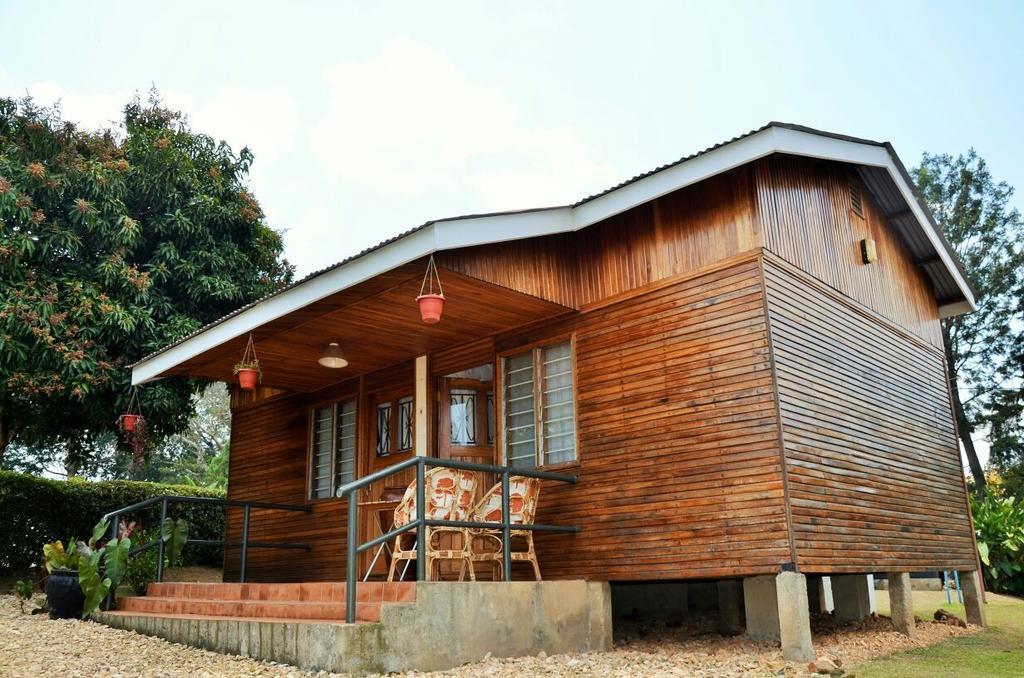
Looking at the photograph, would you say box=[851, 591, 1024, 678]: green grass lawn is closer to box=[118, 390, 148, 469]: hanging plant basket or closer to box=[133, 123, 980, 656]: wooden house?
box=[133, 123, 980, 656]: wooden house

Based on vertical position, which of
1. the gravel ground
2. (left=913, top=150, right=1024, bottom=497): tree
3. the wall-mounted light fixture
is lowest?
the gravel ground

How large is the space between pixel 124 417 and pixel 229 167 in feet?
19.5

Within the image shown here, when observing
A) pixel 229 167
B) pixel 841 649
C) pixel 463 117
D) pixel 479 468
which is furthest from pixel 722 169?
pixel 463 117

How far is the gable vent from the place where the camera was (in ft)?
29.8

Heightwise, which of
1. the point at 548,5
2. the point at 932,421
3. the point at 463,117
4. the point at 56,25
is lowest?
the point at 932,421

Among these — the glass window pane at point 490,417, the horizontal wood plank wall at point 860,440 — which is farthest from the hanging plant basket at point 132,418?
the horizontal wood plank wall at point 860,440

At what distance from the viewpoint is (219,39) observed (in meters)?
48.7

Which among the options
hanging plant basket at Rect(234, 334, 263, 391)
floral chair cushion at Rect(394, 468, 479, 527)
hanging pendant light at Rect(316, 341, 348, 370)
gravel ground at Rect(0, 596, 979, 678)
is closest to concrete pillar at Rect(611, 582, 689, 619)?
gravel ground at Rect(0, 596, 979, 678)

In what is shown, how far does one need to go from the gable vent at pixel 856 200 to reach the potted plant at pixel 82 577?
7.98 meters

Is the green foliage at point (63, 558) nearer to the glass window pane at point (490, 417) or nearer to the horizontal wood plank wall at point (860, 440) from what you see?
the glass window pane at point (490, 417)

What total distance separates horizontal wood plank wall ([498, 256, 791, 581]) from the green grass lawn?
128cm

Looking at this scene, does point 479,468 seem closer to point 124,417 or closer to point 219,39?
point 124,417

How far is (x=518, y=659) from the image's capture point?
609cm

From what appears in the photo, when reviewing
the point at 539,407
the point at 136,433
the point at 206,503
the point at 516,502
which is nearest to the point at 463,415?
A: the point at 539,407
